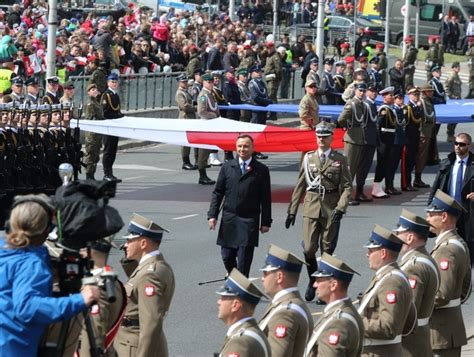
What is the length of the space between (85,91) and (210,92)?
3977 mm

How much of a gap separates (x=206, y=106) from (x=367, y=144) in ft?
11.9

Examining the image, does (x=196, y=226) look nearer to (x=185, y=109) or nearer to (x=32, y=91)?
(x=32, y=91)

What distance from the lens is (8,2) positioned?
146 ft

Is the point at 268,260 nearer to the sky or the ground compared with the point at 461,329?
nearer to the sky

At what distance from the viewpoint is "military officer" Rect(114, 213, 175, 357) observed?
32.5 ft

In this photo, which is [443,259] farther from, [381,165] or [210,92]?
[210,92]

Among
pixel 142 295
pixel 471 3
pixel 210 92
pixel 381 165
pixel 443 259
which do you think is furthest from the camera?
pixel 471 3

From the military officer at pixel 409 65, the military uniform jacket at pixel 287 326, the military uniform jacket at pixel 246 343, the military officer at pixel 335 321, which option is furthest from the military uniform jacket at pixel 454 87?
the military uniform jacket at pixel 246 343

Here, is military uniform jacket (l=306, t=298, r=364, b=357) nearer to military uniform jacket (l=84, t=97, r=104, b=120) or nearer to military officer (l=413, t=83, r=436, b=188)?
military uniform jacket (l=84, t=97, r=104, b=120)

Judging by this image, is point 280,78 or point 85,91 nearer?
point 85,91

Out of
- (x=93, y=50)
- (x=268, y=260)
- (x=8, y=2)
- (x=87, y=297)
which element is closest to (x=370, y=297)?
(x=268, y=260)

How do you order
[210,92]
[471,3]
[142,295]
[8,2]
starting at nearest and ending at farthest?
1. [142,295]
2. [210,92]
3. [8,2]
4. [471,3]

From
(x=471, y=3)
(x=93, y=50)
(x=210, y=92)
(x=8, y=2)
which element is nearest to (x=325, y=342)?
(x=210, y=92)

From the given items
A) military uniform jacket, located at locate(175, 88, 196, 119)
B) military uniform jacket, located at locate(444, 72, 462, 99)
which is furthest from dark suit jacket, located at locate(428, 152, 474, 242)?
military uniform jacket, located at locate(444, 72, 462, 99)
